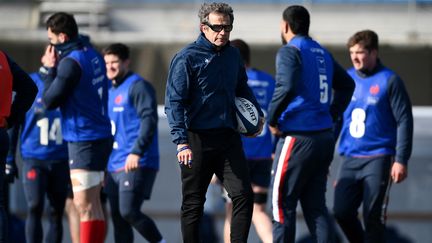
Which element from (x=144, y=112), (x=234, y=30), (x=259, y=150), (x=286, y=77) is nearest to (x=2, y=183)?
(x=286, y=77)

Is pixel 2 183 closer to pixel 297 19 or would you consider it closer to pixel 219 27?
pixel 219 27

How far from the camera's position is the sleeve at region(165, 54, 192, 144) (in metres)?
9.23

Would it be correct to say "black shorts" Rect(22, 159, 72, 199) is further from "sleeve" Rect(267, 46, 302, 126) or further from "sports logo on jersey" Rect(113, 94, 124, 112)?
"sleeve" Rect(267, 46, 302, 126)

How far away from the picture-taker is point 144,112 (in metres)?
12.0

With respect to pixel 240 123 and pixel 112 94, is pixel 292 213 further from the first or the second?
pixel 112 94

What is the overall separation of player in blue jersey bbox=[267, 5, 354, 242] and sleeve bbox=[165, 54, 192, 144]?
113 centimetres

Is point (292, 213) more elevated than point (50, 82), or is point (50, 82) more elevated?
point (50, 82)

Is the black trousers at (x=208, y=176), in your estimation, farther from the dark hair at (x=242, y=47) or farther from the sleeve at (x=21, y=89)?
the dark hair at (x=242, y=47)

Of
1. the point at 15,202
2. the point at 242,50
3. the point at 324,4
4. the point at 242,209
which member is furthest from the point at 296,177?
the point at 324,4

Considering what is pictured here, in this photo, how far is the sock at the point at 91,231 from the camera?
36.1 ft

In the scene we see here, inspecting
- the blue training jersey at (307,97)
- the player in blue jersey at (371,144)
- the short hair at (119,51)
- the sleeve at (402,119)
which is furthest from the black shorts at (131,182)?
the sleeve at (402,119)

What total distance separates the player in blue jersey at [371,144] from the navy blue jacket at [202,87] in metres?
2.18

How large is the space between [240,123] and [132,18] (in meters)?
15.5

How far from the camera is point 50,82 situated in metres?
11.2
